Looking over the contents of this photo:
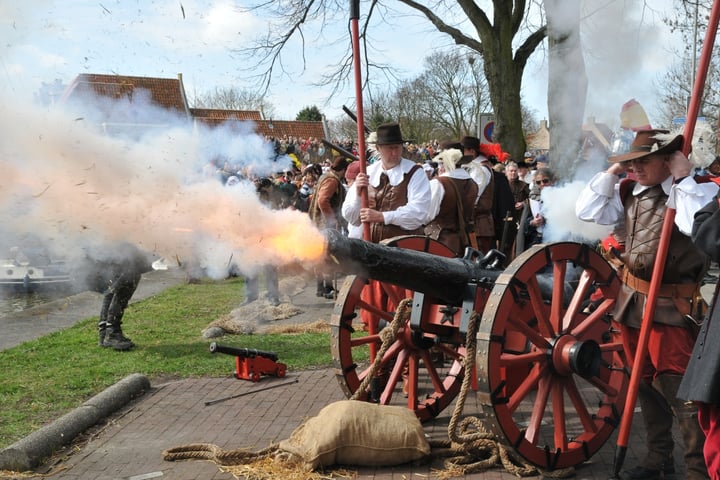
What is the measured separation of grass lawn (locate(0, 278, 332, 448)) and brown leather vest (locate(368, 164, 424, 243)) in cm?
165

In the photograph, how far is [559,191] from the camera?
18.9 ft

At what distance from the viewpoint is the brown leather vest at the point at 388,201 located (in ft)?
21.4

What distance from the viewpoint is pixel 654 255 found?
13.9 feet

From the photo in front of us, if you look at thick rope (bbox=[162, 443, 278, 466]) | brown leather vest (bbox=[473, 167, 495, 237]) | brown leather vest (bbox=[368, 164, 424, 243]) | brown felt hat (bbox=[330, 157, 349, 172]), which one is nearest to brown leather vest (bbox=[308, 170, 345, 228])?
brown felt hat (bbox=[330, 157, 349, 172])

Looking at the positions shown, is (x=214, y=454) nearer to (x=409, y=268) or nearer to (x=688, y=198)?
(x=409, y=268)

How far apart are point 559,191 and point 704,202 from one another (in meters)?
2.01

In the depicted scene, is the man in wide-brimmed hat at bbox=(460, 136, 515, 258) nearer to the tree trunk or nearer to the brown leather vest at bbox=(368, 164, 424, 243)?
the tree trunk

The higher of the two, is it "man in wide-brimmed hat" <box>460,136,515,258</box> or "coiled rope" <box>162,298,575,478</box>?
"man in wide-brimmed hat" <box>460,136,515,258</box>

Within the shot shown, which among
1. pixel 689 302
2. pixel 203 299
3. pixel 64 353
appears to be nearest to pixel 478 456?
pixel 689 302

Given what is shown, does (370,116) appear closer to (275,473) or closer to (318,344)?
(318,344)

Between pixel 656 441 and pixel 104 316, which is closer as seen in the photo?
pixel 656 441

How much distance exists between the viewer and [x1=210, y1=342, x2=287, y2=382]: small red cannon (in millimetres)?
6711

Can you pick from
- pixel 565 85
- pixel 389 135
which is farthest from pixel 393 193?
pixel 565 85

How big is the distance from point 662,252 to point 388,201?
114 inches
